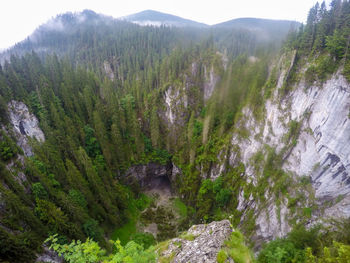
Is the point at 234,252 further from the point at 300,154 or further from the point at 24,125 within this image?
the point at 24,125

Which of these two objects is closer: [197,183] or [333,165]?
[333,165]

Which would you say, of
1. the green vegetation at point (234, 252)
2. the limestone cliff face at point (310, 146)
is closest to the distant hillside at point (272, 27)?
the limestone cliff face at point (310, 146)

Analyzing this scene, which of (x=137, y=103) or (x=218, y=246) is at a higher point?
(x=218, y=246)

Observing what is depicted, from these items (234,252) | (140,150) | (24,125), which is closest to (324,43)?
(234,252)

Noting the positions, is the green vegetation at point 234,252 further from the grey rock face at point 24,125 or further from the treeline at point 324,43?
the grey rock face at point 24,125

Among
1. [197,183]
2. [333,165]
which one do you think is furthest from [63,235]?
[333,165]

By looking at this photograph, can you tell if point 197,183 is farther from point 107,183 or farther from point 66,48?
point 66,48
